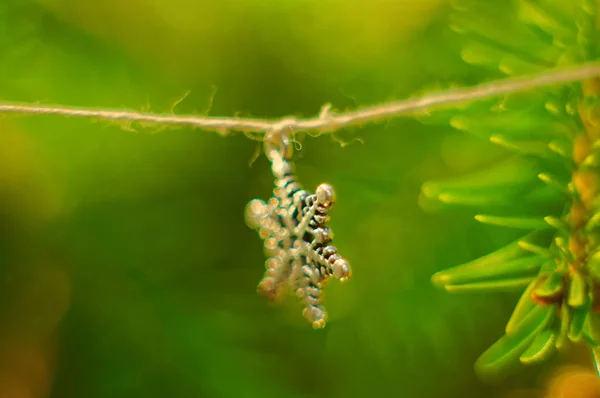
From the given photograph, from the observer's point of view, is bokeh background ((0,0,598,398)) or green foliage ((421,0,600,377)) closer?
green foliage ((421,0,600,377))

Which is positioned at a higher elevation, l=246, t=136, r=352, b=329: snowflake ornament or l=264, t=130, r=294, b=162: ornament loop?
l=264, t=130, r=294, b=162: ornament loop

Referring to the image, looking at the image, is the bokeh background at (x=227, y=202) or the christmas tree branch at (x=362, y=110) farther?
the bokeh background at (x=227, y=202)

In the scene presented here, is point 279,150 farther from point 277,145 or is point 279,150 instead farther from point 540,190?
point 540,190

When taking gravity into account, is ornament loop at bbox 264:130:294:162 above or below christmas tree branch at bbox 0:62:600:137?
above

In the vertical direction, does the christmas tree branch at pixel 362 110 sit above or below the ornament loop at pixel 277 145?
below

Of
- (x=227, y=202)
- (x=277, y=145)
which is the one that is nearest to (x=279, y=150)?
(x=277, y=145)
